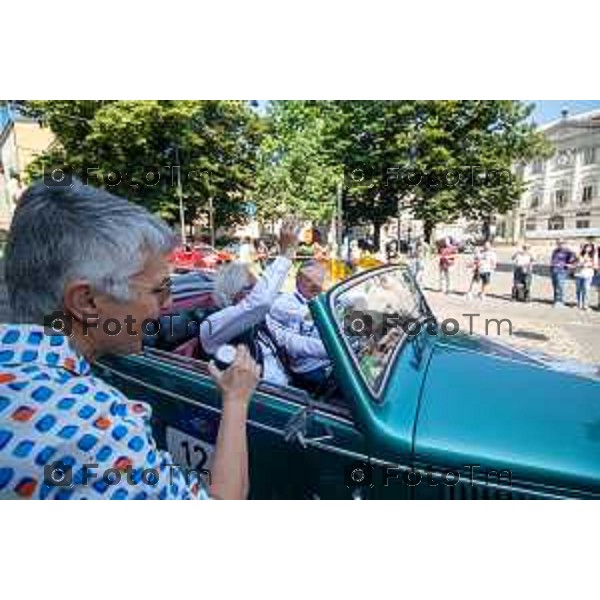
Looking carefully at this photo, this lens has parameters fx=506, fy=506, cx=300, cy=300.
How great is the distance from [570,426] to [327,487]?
793 mm

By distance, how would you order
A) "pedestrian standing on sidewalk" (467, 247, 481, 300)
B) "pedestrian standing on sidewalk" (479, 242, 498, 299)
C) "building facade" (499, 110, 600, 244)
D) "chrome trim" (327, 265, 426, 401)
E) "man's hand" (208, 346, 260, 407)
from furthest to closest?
"pedestrian standing on sidewalk" (467, 247, 481, 300) < "pedestrian standing on sidewalk" (479, 242, 498, 299) < "building facade" (499, 110, 600, 244) < "chrome trim" (327, 265, 426, 401) < "man's hand" (208, 346, 260, 407)

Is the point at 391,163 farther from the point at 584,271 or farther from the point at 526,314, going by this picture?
the point at 526,314

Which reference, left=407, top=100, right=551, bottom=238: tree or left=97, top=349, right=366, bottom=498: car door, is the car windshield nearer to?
left=97, top=349, right=366, bottom=498: car door

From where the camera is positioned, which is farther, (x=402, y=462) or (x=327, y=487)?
(x=327, y=487)

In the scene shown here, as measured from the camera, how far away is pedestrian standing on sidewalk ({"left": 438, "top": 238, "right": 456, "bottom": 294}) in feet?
9.34

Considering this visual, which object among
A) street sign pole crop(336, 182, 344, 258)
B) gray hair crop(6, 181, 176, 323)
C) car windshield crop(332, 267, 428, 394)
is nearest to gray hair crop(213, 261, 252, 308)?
street sign pole crop(336, 182, 344, 258)

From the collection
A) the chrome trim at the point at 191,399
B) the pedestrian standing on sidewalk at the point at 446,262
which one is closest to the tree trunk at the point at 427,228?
the pedestrian standing on sidewalk at the point at 446,262

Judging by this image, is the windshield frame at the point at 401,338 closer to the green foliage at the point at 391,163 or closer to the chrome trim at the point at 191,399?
the chrome trim at the point at 191,399

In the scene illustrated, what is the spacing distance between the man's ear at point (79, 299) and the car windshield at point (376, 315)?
0.84 meters

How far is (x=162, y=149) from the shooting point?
8.87ft
